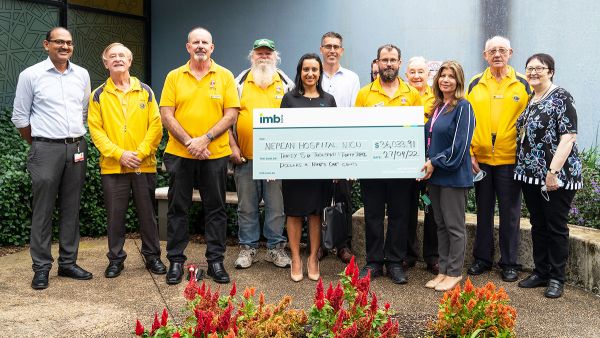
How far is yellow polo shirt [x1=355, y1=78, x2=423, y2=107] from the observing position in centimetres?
573

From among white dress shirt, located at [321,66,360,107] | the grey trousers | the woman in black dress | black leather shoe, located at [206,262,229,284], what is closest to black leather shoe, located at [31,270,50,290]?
black leather shoe, located at [206,262,229,284]

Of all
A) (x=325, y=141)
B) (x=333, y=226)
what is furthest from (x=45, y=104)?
(x=333, y=226)

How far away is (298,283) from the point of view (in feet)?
18.5

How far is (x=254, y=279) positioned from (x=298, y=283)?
0.42 m

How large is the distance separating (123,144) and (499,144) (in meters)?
3.34

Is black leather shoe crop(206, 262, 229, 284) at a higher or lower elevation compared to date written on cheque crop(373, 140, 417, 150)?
lower

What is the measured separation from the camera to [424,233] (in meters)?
6.14

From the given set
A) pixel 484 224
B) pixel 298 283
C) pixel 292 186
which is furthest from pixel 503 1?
pixel 298 283

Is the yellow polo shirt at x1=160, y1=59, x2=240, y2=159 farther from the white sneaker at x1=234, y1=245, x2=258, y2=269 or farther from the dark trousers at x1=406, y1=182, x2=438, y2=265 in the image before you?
the dark trousers at x1=406, y1=182, x2=438, y2=265

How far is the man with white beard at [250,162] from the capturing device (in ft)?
19.8

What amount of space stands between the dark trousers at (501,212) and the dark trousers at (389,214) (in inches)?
26.3

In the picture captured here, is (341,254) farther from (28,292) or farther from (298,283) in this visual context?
(28,292)

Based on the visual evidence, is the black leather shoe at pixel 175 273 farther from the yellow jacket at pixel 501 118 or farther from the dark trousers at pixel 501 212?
the yellow jacket at pixel 501 118

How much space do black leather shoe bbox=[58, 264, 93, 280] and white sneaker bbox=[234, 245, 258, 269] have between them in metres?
1.36
